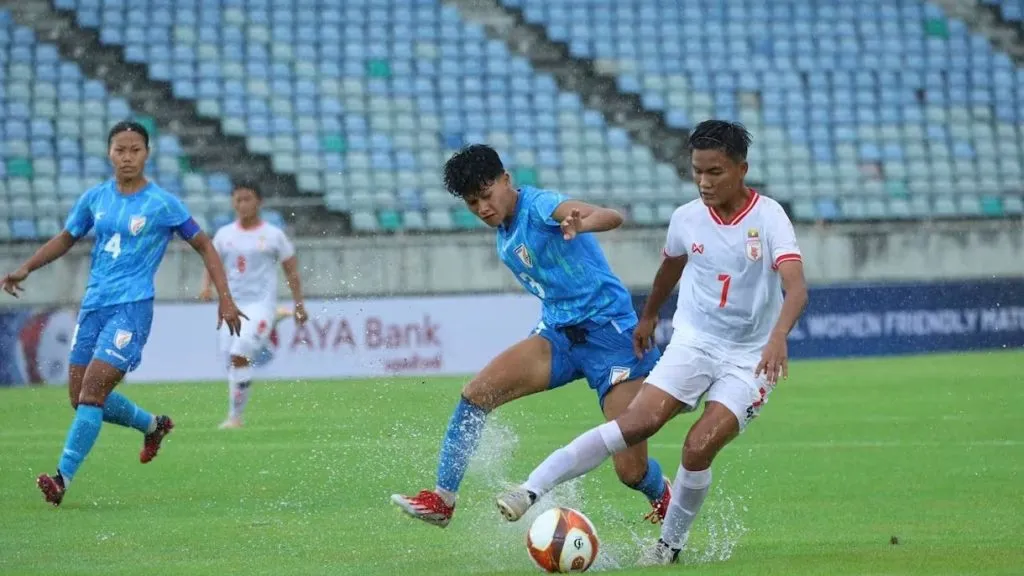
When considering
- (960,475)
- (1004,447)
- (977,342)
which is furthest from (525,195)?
(977,342)

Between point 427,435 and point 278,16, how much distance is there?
42.9ft

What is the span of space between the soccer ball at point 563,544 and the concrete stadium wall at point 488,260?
14.1 metres

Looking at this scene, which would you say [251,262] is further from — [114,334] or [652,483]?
[652,483]

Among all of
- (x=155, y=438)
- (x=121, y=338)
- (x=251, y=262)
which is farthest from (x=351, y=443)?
(x=121, y=338)

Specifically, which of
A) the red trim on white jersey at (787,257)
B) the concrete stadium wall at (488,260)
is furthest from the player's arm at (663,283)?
the concrete stadium wall at (488,260)

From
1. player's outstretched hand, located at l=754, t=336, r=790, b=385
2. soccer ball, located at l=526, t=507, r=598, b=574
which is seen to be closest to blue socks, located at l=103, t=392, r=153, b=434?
soccer ball, located at l=526, t=507, r=598, b=574

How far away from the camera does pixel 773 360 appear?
243 inches

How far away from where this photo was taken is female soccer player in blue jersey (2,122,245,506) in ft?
30.7

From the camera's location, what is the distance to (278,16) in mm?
24547

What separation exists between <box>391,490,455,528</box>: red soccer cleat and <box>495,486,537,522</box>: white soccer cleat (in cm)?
89

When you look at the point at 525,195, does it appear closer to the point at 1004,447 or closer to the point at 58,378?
the point at 1004,447

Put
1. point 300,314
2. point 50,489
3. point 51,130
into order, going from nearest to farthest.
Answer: point 50,489 < point 300,314 < point 51,130

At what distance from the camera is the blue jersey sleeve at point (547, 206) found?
23.5ft

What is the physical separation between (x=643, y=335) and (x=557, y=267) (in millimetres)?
492
